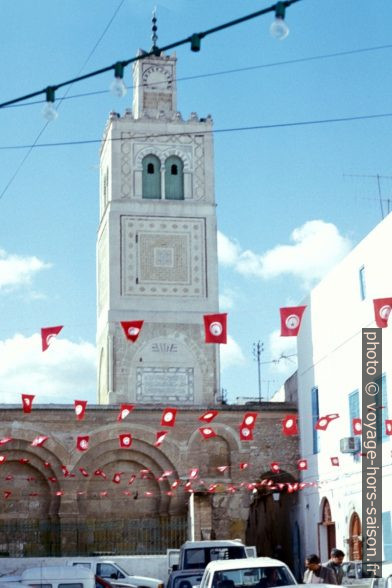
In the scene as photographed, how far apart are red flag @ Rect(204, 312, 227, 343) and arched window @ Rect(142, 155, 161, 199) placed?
14.1 meters

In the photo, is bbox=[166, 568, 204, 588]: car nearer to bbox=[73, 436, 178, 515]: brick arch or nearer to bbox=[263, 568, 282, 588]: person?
bbox=[263, 568, 282, 588]: person

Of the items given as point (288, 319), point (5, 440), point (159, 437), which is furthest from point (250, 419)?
point (288, 319)

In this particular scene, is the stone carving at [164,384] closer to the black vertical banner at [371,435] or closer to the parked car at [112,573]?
the black vertical banner at [371,435]

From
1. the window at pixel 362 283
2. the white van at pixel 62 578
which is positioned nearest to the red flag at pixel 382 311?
the window at pixel 362 283

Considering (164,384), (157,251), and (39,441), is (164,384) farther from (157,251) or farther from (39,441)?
(39,441)

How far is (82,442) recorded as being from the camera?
2702 centimetres

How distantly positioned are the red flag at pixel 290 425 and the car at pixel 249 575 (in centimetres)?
1514

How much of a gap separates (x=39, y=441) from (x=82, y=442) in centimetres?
157

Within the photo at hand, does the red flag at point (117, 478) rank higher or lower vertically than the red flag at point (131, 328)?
lower

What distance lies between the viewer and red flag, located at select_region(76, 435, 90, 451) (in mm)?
26883

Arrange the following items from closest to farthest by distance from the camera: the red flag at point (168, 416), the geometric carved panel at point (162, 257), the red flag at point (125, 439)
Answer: the red flag at point (168, 416)
the red flag at point (125, 439)
the geometric carved panel at point (162, 257)

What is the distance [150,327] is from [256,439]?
5393mm

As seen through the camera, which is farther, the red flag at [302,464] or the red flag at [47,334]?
the red flag at [302,464]

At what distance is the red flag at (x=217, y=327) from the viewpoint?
1894cm
